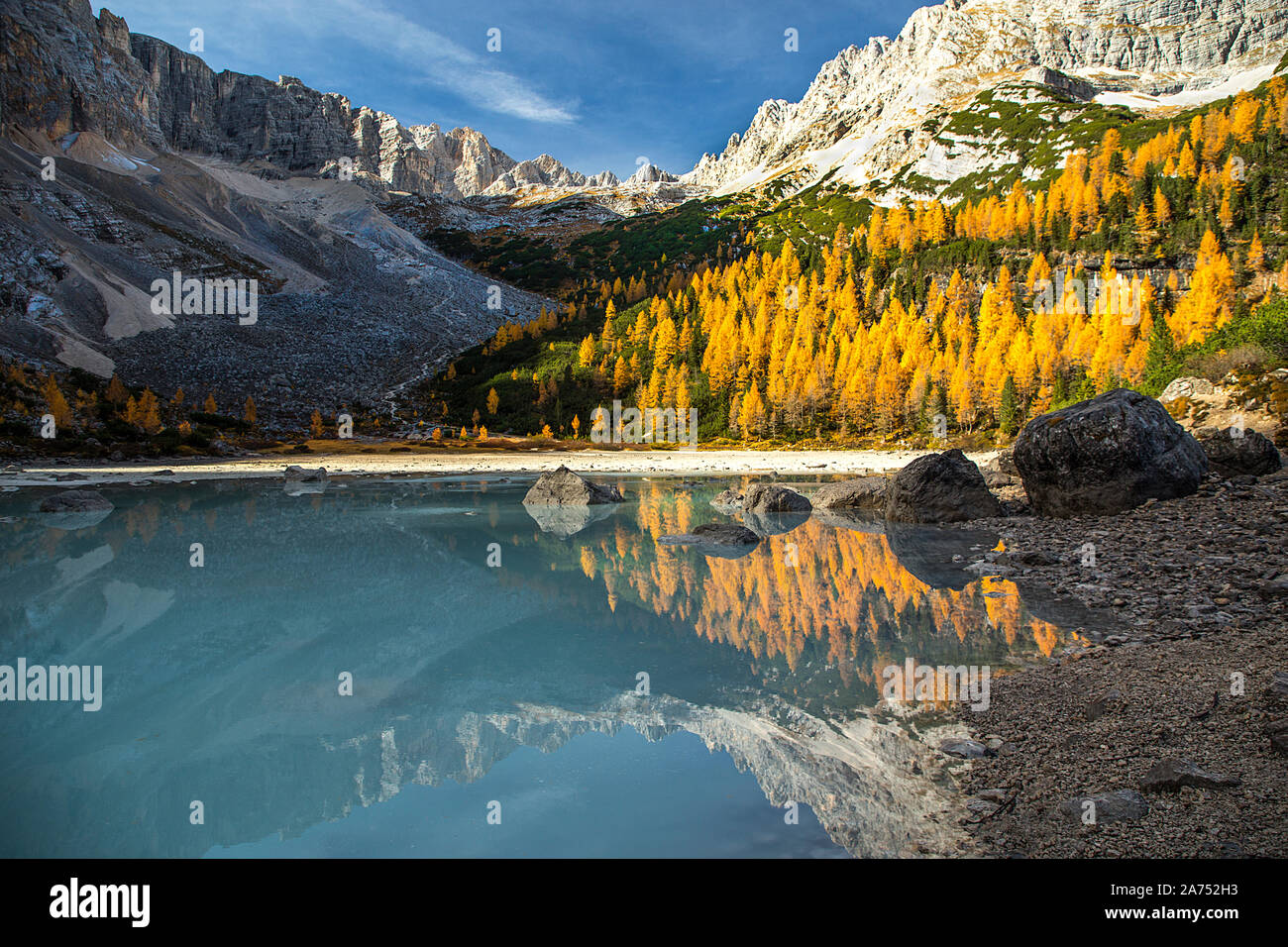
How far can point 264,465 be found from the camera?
5825 centimetres

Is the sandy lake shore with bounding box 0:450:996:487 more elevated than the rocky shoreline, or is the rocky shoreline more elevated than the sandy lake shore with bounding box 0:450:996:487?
the sandy lake shore with bounding box 0:450:996:487

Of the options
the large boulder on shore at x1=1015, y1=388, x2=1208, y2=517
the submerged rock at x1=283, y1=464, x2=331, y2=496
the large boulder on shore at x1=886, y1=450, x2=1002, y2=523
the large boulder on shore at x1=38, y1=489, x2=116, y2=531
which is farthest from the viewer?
the submerged rock at x1=283, y1=464, x2=331, y2=496

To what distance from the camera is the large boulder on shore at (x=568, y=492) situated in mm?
33125

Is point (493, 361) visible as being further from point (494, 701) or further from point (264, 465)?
point (494, 701)

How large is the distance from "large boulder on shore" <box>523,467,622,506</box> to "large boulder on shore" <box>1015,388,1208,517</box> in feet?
66.4

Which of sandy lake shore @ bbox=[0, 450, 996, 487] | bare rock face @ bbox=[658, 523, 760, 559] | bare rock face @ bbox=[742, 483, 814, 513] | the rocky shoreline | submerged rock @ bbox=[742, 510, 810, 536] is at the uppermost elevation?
sandy lake shore @ bbox=[0, 450, 996, 487]

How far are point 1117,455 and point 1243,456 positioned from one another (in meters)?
4.34

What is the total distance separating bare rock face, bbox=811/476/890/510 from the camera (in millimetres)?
29672

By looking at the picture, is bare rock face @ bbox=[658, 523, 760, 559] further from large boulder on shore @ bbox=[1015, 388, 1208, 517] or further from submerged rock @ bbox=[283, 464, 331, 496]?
submerged rock @ bbox=[283, 464, 331, 496]

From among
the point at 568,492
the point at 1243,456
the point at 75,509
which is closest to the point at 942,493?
the point at 1243,456

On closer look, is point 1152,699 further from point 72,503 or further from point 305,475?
point 305,475

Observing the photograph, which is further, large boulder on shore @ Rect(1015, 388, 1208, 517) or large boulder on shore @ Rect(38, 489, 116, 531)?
Result: large boulder on shore @ Rect(38, 489, 116, 531)

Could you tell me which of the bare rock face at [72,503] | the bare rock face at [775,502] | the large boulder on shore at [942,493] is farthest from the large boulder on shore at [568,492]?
the bare rock face at [72,503]

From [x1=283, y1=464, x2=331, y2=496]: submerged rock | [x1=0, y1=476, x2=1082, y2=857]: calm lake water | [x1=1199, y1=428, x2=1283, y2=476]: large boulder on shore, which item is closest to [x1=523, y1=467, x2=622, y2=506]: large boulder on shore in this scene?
[x1=0, y1=476, x2=1082, y2=857]: calm lake water
